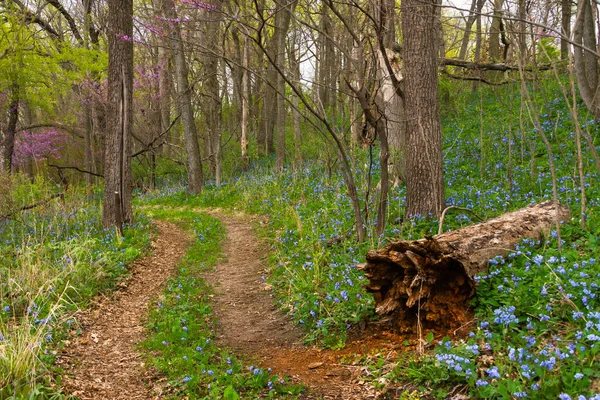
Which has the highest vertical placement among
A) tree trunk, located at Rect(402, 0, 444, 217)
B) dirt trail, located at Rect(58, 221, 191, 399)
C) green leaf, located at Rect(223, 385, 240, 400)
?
tree trunk, located at Rect(402, 0, 444, 217)

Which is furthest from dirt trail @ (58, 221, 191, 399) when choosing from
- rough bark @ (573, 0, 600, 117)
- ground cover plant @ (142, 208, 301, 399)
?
Answer: rough bark @ (573, 0, 600, 117)

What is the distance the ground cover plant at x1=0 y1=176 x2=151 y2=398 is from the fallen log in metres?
2.89

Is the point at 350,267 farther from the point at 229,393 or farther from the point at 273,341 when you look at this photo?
the point at 229,393

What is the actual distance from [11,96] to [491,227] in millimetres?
14740

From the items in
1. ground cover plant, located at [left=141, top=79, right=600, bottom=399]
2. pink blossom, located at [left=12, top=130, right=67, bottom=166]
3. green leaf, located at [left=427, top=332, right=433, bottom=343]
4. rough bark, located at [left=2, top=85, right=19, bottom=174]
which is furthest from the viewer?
pink blossom, located at [left=12, top=130, right=67, bottom=166]

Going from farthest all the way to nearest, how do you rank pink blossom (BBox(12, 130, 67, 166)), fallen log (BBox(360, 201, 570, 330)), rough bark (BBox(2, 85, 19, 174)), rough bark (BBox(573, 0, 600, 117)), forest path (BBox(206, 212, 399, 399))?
1. pink blossom (BBox(12, 130, 67, 166))
2. rough bark (BBox(2, 85, 19, 174))
3. rough bark (BBox(573, 0, 600, 117))
4. fallen log (BBox(360, 201, 570, 330))
5. forest path (BBox(206, 212, 399, 399))

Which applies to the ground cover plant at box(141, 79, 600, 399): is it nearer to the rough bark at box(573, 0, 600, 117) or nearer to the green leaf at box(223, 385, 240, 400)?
the rough bark at box(573, 0, 600, 117)

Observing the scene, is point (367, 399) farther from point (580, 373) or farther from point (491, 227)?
point (491, 227)

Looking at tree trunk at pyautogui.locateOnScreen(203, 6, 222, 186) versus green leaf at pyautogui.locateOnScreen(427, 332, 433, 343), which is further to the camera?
tree trunk at pyautogui.locateOnScreen(203, 6, 222, 186)

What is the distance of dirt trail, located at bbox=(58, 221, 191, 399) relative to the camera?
3895mm

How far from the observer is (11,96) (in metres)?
14.1

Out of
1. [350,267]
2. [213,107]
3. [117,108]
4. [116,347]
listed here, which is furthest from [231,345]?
[213,107]

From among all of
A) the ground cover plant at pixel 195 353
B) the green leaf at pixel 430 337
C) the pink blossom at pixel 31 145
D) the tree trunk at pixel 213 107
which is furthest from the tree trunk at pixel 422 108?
the pink blossom at pixel 31 145

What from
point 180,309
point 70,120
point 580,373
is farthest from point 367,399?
point 70,120
